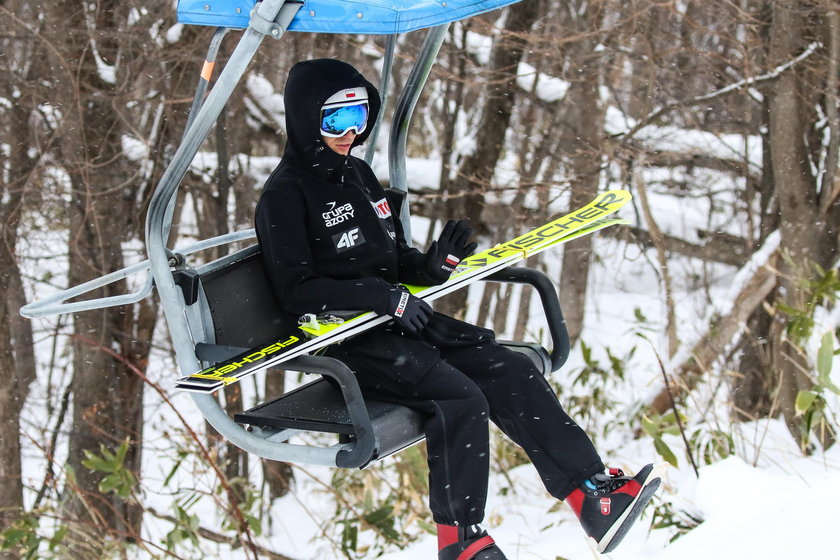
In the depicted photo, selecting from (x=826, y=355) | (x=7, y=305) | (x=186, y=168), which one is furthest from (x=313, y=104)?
(x=7, y=305)

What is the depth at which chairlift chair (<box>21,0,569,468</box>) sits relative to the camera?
2373 millimetres

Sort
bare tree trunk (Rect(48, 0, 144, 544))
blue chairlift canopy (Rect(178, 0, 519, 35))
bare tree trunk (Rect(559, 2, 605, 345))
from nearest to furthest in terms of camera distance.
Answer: blue chairlift canopy (Rect(178, 0, 519, 35)) → bare tree trunk (Rect(48, 0, 144, 544)) → bare tree trunk (Rect(559, 2, 605, 345))

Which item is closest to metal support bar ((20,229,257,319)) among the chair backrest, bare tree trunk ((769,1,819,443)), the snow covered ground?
the chair backrest

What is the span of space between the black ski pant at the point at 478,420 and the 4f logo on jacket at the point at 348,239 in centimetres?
30

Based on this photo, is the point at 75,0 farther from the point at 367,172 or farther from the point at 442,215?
the point at 367,172

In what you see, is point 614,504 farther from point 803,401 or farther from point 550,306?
point 803,401

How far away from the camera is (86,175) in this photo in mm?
6012

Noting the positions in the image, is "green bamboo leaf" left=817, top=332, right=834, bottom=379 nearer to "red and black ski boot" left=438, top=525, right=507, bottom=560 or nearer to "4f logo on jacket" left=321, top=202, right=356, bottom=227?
"red and black ski boot" left=438, top=525, right=507, bottom=560

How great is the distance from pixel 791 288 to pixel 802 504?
2.77 meters

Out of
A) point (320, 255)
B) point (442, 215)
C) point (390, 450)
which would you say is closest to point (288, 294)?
point (320, 255)

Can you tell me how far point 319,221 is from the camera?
2.78m

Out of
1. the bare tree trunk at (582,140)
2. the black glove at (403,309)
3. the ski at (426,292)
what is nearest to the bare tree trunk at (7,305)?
the bare tree trunk at (582,140)

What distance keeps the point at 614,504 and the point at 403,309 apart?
74cm

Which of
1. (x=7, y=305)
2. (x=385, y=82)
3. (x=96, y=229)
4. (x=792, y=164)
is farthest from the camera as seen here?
(x=7, y=305)
